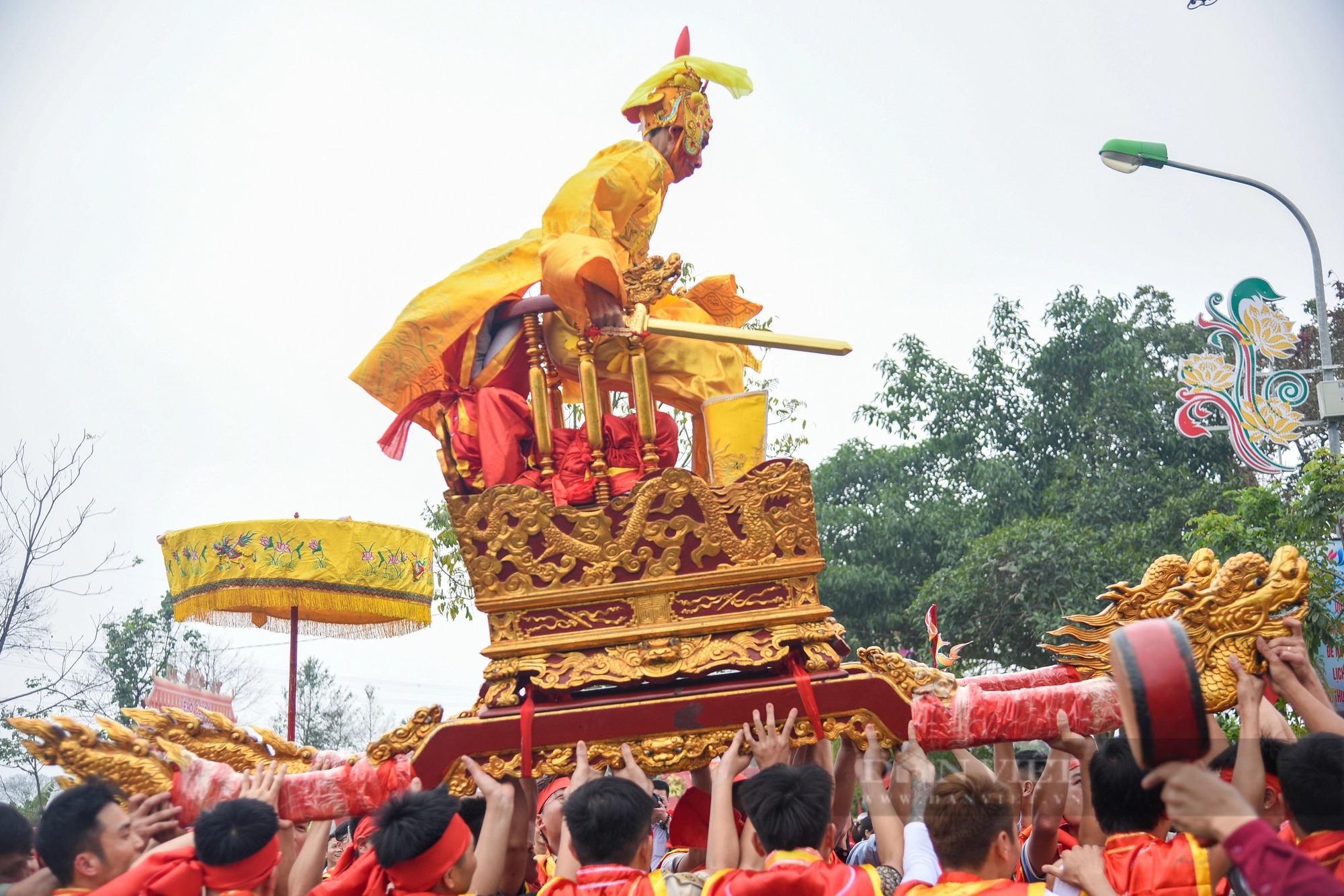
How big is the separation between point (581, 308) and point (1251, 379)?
981 cm

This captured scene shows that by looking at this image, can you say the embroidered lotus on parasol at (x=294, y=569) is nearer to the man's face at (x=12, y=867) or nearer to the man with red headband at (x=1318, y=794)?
the man's face at (x=12, y=867)

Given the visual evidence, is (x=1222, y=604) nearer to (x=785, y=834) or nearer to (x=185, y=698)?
(x=785, y=834)

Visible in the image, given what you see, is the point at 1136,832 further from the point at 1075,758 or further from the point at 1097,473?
the point at 1097,473

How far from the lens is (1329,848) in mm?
2467

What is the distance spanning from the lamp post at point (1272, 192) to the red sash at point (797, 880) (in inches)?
299

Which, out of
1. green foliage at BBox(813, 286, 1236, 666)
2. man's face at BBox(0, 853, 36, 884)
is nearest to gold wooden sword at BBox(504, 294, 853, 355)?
man's face at BBox(0, 853, 36, 884)

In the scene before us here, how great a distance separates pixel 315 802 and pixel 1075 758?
2.68 metres

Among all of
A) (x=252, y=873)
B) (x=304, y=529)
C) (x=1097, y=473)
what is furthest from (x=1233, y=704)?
(x=1097, y=473)

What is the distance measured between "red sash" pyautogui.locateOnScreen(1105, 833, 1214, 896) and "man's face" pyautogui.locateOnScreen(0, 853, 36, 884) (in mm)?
3084

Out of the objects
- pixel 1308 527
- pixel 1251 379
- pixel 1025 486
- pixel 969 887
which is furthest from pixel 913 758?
pixel 1025 486

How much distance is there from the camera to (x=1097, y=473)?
1800cm

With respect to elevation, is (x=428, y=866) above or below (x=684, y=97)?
below

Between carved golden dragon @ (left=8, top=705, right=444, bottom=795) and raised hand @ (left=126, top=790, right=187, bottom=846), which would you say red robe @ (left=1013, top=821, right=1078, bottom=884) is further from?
raised hand @ (left=126, top=790, right=187, bottom=846)

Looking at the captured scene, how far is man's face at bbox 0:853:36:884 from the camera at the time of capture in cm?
324
